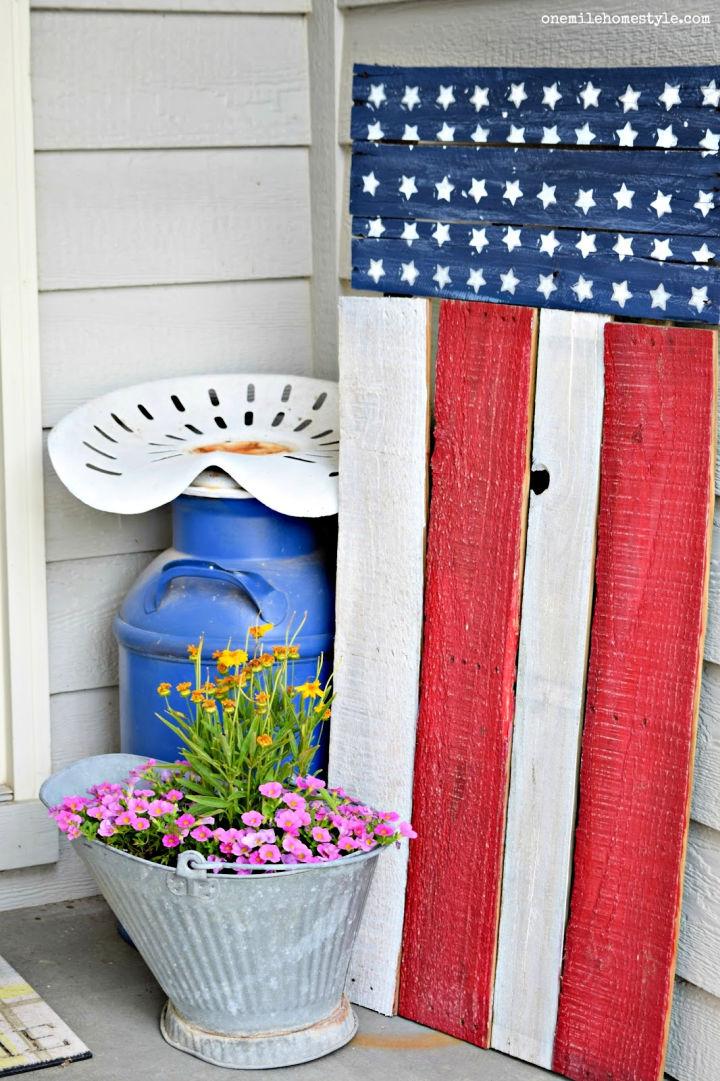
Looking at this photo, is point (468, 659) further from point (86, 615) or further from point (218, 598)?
point (86, 615)

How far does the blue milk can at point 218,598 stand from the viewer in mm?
2686

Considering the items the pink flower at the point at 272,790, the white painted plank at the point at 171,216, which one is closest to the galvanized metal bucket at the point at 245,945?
the pink flower at the point at 272,790

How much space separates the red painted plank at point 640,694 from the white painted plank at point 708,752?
0.15ft

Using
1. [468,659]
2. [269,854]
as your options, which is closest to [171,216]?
[468,659]

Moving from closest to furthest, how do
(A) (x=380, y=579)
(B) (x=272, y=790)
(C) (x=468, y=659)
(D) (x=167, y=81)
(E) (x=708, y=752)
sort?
(E) (x=708, y=752)
(B) (x=272, y=790)
(C) (x=468, y=659)
(A) (x=380, y=579)
(D) (x=167, y=81)

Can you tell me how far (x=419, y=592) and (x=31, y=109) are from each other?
1181 millimetres

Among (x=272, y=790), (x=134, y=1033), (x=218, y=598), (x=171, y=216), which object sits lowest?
(x=134, y=1033)

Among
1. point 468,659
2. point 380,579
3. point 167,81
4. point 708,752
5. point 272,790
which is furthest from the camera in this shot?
point 167,81

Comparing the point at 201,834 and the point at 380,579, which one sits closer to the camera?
the point at 201,834

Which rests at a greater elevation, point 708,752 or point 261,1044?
point 708,752

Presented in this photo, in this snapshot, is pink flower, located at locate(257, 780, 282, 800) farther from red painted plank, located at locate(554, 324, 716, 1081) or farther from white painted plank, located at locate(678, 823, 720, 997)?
white painted plank, located at locate(678, 823, 720, 997)

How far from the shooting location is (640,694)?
7.58ft

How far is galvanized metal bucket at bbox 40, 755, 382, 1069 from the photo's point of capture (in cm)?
237

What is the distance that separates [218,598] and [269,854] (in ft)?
1.75
